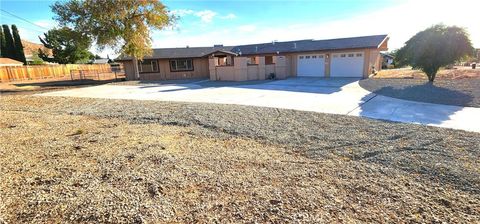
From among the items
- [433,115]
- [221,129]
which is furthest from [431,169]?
[433,115]

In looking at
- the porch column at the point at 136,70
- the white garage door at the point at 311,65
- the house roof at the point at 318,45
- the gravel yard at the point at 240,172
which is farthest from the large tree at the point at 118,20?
the gravel yard at the point at 240,172

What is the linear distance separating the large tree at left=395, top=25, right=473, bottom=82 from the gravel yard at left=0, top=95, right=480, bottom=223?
28.1 feet

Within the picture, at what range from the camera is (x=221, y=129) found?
6.39 metres

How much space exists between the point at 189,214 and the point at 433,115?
27.0ft

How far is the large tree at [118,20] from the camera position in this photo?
1911 centimetres

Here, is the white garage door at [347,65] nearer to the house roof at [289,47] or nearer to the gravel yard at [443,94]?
the house roof at [289,47]

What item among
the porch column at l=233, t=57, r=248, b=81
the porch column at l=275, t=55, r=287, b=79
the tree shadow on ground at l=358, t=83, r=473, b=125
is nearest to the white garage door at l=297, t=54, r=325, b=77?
the porch column at l=275, t=55, r=287, b=79

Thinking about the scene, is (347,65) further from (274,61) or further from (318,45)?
(274,61)

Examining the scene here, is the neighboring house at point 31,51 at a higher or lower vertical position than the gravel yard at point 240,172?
higher

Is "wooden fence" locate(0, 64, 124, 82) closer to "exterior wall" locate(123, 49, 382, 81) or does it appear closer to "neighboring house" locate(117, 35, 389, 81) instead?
"neighboring house" locate(117, 35, 389, 81)

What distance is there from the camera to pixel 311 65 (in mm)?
21234

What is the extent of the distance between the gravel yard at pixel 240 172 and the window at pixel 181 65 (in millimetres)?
18962

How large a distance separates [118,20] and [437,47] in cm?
2192

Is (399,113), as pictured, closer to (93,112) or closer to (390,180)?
(390,180)
